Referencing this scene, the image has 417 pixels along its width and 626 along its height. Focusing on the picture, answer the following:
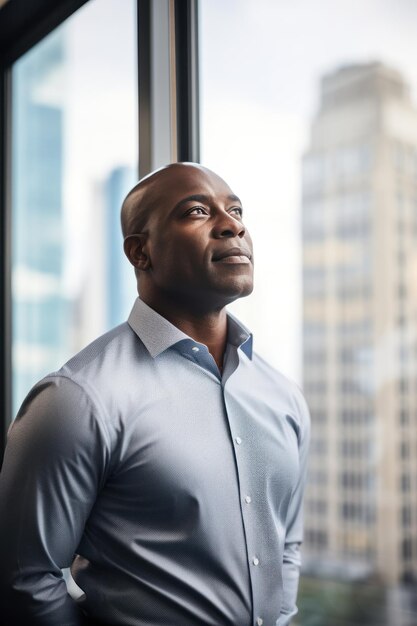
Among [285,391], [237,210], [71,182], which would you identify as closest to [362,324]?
[285,391]

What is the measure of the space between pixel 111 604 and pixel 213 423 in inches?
12.0

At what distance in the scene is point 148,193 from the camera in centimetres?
114

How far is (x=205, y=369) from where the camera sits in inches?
44.4

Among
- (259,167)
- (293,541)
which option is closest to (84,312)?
(259,167)

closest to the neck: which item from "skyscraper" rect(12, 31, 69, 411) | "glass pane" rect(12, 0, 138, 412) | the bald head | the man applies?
the man

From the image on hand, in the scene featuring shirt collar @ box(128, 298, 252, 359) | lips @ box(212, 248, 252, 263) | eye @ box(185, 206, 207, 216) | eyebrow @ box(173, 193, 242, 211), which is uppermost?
eyebrow @ box(173, 193, 242, 211)

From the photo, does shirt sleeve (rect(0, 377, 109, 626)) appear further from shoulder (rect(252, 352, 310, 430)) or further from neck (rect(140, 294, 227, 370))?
shoulder (rect(252, 352, 310, 430))

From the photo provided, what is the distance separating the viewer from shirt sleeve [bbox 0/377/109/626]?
3.29 ft

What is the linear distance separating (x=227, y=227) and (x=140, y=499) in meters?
0.43

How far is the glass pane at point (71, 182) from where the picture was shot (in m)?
2.12

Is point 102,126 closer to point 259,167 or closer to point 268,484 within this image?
point 259,167

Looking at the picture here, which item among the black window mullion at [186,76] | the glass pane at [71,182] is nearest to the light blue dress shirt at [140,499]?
the black window mullion at [186,76]

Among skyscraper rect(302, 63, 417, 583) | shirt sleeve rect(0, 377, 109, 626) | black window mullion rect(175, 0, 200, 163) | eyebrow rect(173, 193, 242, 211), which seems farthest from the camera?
black window mullion rect(175, 0, 200, 163)

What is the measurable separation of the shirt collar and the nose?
0.16 m
